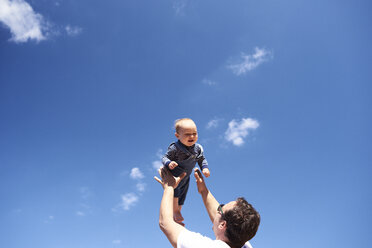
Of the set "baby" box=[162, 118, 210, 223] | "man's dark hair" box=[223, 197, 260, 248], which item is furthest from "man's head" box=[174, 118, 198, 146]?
"man's dark hair" box=[223, 197, 260, 248]

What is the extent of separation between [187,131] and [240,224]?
7.34 feet

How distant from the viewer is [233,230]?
3248 millimetres

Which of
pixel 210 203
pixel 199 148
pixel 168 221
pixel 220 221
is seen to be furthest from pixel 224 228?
pixel 199 148

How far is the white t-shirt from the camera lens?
9.46 ft

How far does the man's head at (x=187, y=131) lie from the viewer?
5004mm

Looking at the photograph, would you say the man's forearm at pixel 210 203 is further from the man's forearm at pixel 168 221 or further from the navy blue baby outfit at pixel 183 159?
the man's forearm at pixel 168 221

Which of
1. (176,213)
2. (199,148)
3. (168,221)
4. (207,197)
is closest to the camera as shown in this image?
(168,221)

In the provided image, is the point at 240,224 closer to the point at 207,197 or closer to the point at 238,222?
the point at 238,222

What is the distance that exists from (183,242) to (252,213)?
1.07 metres

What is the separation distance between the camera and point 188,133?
5.00 metres

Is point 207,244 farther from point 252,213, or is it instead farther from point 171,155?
point 171,155

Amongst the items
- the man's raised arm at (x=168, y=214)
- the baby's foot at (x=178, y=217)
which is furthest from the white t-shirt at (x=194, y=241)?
the baby's foot at (x=178, y=217)

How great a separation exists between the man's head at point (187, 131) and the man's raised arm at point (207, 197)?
2.14 feet

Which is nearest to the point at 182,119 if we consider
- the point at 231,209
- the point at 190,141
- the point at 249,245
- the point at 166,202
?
the point at 190,141
